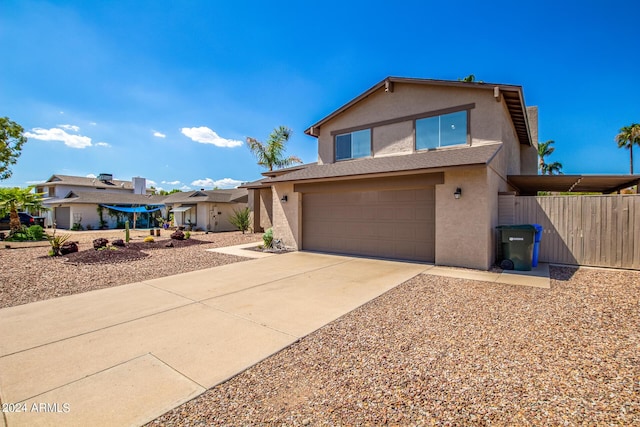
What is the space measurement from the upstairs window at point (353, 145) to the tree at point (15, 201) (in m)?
19.1

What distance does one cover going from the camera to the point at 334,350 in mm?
3699

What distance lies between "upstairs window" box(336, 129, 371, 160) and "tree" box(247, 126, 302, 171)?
11757 millimetres

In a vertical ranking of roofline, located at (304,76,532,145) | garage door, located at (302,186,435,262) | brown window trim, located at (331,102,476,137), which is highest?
roofline, located at (304,76,532,145)

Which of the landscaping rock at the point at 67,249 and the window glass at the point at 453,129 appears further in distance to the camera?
the landscaping rock at the point at 67,249

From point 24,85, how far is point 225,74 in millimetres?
9282

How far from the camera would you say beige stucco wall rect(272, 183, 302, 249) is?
12.7 m

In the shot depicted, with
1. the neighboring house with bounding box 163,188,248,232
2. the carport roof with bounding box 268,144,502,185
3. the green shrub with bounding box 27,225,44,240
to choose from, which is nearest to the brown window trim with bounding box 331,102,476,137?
the carport roof with bounding box 268,144,502,185

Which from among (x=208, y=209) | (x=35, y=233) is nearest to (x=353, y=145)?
(x=208, y=209)

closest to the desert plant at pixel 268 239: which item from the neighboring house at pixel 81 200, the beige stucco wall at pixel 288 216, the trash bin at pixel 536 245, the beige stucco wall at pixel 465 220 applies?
the beige stucco wall at pixel 288 216

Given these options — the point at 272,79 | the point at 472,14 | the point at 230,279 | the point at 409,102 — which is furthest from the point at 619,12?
the point at 230,279

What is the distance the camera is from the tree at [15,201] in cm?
1662

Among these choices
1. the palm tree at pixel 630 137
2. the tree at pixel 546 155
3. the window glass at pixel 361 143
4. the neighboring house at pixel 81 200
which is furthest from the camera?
the tree at pixel 546 155

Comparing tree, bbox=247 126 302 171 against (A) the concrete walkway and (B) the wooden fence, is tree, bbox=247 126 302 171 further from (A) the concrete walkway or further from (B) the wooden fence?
(B) the wooden fence

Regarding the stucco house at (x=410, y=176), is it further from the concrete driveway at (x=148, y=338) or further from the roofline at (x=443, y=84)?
the concrete driveway at (x=148, y=338)
